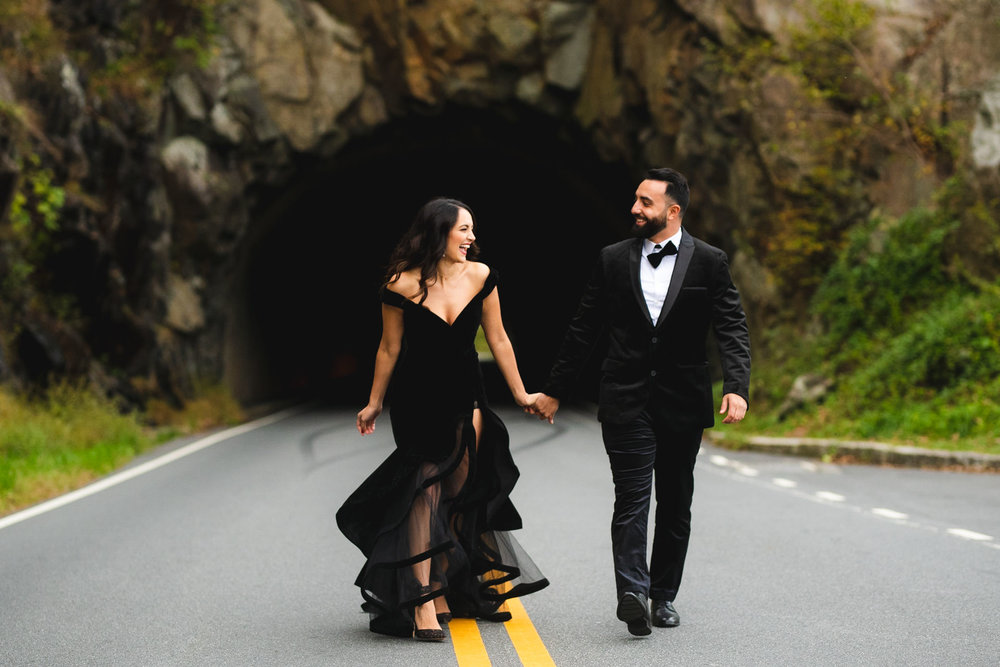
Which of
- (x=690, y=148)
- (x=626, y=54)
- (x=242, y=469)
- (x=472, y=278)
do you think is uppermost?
(x=626, y=54)

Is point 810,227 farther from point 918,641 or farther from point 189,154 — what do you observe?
point 918,641

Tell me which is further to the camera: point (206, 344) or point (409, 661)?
point (206, 344)

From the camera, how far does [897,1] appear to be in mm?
20656

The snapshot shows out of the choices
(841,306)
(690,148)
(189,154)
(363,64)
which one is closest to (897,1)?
(690,148)

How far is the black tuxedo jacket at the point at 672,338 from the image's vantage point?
546 centimetres

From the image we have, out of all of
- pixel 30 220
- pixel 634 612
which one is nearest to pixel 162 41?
pixel 30 220

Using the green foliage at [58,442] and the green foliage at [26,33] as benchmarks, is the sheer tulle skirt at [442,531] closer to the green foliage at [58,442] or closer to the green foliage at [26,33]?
the green foliage at [58,442]

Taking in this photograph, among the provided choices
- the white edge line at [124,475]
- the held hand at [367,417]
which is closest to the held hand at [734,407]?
the held hand at [367,417]

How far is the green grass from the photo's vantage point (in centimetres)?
1101

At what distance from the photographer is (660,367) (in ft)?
18.0

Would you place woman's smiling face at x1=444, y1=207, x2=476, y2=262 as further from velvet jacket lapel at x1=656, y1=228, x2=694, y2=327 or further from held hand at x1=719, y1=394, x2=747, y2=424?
held hand at x1=719, y1=394, x2=747, y2=424

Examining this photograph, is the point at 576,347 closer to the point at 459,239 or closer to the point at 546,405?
the point at 546,405

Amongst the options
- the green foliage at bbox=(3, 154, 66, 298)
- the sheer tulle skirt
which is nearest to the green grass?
the green foliage at bbox=(3, 154, 66, 298)

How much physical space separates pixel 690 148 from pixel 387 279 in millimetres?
17284
